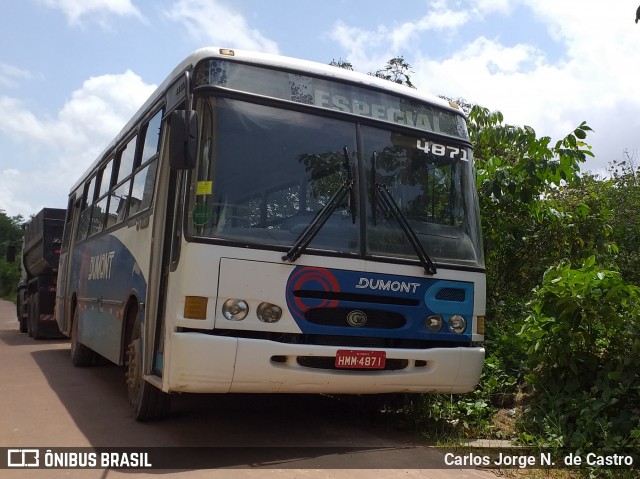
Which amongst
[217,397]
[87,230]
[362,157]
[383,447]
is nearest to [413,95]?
[362,157]

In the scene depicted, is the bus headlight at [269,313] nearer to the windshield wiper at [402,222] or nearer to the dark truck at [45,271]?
the windshield wiper at [402,222]

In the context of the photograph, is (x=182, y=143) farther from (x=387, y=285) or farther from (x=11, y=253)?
(x=11, y=253)

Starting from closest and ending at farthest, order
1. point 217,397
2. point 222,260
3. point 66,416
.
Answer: point 222,260 → point 66,416 → point 217,397

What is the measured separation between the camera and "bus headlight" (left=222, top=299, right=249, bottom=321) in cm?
496

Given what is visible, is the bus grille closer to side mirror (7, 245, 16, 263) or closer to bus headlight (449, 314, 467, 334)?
bus headlight (449, 314, 467, 334)

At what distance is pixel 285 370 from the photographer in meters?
5.08

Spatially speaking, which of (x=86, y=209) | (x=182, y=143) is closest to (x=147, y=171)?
(x=182, y=143)

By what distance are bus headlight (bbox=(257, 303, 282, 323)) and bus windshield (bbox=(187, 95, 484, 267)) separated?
455mm

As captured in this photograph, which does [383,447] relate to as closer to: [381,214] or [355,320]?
[355,320]

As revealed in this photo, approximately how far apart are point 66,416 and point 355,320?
10.6 ft

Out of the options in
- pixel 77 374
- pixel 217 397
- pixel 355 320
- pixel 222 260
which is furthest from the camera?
pixel 77 374

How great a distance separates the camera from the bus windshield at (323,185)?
5.12 m

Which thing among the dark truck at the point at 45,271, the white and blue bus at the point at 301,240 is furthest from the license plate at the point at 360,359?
the dark truck at the point at 45,271

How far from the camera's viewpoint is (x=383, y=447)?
18.2 feet
